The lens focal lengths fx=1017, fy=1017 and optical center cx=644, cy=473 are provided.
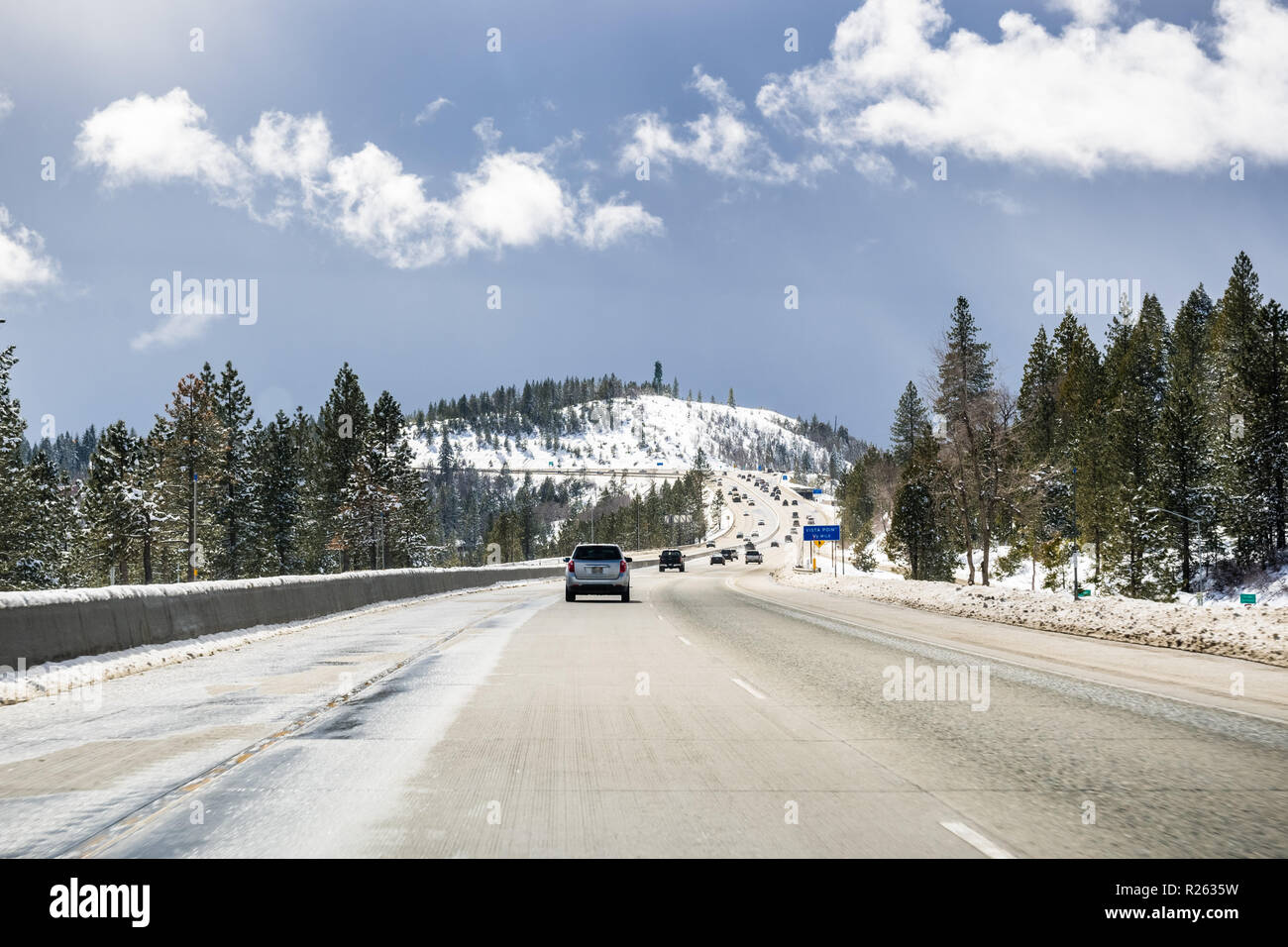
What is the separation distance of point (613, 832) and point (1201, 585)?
82809 mm

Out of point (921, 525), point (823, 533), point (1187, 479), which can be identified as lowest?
point (921, 525)

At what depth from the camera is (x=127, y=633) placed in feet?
50.9

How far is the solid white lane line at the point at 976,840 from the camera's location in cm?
517

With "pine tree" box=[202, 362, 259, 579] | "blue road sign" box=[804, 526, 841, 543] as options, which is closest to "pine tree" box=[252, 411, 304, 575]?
"pine tree" box=[202, 362, 259, 579]

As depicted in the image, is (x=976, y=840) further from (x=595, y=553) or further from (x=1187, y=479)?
(x=1187, y=479)

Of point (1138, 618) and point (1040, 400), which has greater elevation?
point (1040, 400)

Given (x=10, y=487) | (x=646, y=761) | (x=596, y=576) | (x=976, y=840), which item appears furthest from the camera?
(x=10, y=487)

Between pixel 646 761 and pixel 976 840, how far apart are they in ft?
9.81

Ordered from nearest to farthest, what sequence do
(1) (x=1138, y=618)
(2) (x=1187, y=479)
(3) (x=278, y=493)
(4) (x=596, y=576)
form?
(1) (x=1138, y=618) → (4) (x=596, y=576) → (2) (x=1187, y=479) → (3) (x=278, y=493)

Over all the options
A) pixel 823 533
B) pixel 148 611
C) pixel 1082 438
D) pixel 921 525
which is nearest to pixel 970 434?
pixel 823 533

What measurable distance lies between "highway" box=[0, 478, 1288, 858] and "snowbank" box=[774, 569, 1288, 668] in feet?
7.81

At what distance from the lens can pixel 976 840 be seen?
5.45 m
